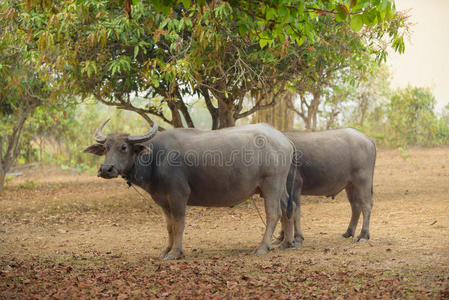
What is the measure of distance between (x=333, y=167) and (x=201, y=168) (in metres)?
2.25

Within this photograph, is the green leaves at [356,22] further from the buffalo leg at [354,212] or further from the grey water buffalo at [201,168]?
the buffalo leg at [354,212]

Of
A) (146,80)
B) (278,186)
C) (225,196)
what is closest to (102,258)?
(225,196)

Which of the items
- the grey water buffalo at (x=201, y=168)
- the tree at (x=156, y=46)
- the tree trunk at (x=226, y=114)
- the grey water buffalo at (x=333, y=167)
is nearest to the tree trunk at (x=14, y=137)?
the tree at (x=156, y=46)

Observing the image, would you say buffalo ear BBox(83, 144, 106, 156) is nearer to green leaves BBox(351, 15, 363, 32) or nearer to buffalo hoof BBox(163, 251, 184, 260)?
buffalo hoof BBox(163, 251, 184, 260)

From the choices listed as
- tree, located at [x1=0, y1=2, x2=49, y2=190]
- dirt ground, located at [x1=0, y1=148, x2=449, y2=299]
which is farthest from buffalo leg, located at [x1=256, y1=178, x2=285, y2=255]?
tree, located at [x1=0, y1=2, x2=49, y2=190]

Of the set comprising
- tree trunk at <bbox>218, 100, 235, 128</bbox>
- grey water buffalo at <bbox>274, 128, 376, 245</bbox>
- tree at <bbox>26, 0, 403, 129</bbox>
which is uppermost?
tree at <bbox>26, 0, 403, 129</bbox>

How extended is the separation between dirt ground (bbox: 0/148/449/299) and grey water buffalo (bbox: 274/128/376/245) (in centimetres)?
65

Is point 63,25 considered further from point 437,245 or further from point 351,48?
point 437,245

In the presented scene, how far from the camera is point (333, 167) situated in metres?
8.00

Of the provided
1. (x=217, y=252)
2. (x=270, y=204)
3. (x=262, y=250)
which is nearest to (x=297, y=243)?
(x=262, y=250)

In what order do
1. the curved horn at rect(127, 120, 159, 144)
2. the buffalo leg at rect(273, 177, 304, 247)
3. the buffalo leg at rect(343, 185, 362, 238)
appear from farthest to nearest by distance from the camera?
the buffalo leg at rect(343, 185, 362, 238) < the buffalo leg at rect(273, 177, 304, 247) < the curved horn at rect(127, 120, 159, 144)

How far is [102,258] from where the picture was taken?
7.13 meters

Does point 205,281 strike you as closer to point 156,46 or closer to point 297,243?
point 297,243

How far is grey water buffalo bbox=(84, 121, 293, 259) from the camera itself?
6965 mm
